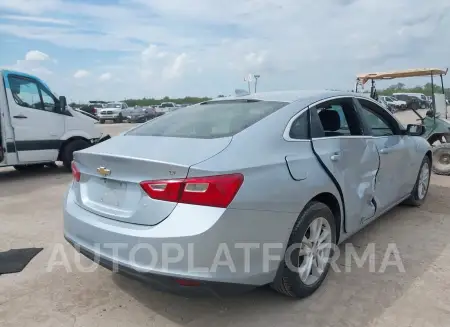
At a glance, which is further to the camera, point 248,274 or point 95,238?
point 95,238

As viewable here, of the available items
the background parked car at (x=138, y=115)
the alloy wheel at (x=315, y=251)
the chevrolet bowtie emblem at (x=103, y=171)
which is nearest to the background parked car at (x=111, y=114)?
the background parked car at (x=138, y=115)

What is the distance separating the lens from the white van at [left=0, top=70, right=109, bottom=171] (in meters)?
7.26

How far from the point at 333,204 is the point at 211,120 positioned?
46.8 inches

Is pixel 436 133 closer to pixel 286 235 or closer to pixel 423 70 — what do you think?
pixel 423 70

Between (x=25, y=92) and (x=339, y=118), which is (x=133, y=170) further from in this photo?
(x=25, y=92)

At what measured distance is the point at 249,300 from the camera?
2.94m

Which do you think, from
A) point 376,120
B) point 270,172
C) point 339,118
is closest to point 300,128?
point 270,172

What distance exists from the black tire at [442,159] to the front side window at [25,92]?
7.73m

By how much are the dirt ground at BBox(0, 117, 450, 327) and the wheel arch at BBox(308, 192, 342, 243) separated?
1.40ft

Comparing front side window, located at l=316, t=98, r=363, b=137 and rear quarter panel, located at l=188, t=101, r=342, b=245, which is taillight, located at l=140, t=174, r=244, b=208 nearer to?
rear quarter panel, located at l=188, t=101, r=342, b=245

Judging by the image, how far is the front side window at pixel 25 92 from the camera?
733 cm

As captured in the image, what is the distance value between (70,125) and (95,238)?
630 cm

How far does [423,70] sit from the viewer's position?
8641 millimetres

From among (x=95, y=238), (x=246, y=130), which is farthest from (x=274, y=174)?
(x=95, y=238)
